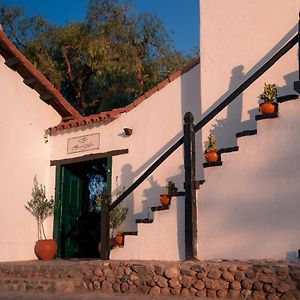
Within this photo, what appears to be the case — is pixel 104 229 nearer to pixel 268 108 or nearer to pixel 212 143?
pixel 212 143

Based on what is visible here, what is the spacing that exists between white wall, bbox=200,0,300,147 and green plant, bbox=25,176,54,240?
4.35m

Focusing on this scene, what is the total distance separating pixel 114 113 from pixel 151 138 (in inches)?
44.5

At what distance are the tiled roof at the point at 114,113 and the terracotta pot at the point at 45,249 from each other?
9.02ft

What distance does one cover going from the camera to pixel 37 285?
728 centimetres

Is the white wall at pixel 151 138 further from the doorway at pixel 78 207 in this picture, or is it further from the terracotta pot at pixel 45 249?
the terracotta pot at pixel 45 249

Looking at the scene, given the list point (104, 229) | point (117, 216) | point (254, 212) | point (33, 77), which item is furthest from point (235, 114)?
point (33, 77)

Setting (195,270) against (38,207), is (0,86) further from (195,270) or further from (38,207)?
(195,270)

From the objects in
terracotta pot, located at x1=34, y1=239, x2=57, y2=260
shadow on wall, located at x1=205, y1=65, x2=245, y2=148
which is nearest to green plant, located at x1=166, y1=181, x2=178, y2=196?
shadow on wall, located at x1=205, y1=65, x2=245, y2=148

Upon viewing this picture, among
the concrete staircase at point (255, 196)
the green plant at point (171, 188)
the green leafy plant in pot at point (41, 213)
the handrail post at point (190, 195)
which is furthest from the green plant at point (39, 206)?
the handrail post at point (190, 195)

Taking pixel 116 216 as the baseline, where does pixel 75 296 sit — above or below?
below

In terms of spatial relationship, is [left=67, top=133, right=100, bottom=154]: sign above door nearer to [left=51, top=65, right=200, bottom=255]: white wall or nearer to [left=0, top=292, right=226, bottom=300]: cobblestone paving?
[left=51, top=65, right=200, bottom=255]: white wall

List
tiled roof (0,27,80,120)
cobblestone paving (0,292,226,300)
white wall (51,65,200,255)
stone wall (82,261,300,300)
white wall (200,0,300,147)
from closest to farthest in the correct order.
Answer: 1. stone wall (82,261,300,300)
2. cobblestone paving (0,292,226,300)
3. white wall (200,0,300,147)
4. white wall (51,65,200,255)
5. tiled roof (0,27,80,120)

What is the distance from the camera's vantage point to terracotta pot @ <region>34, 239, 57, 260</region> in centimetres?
1000

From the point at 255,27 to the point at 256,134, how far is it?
237 cm
